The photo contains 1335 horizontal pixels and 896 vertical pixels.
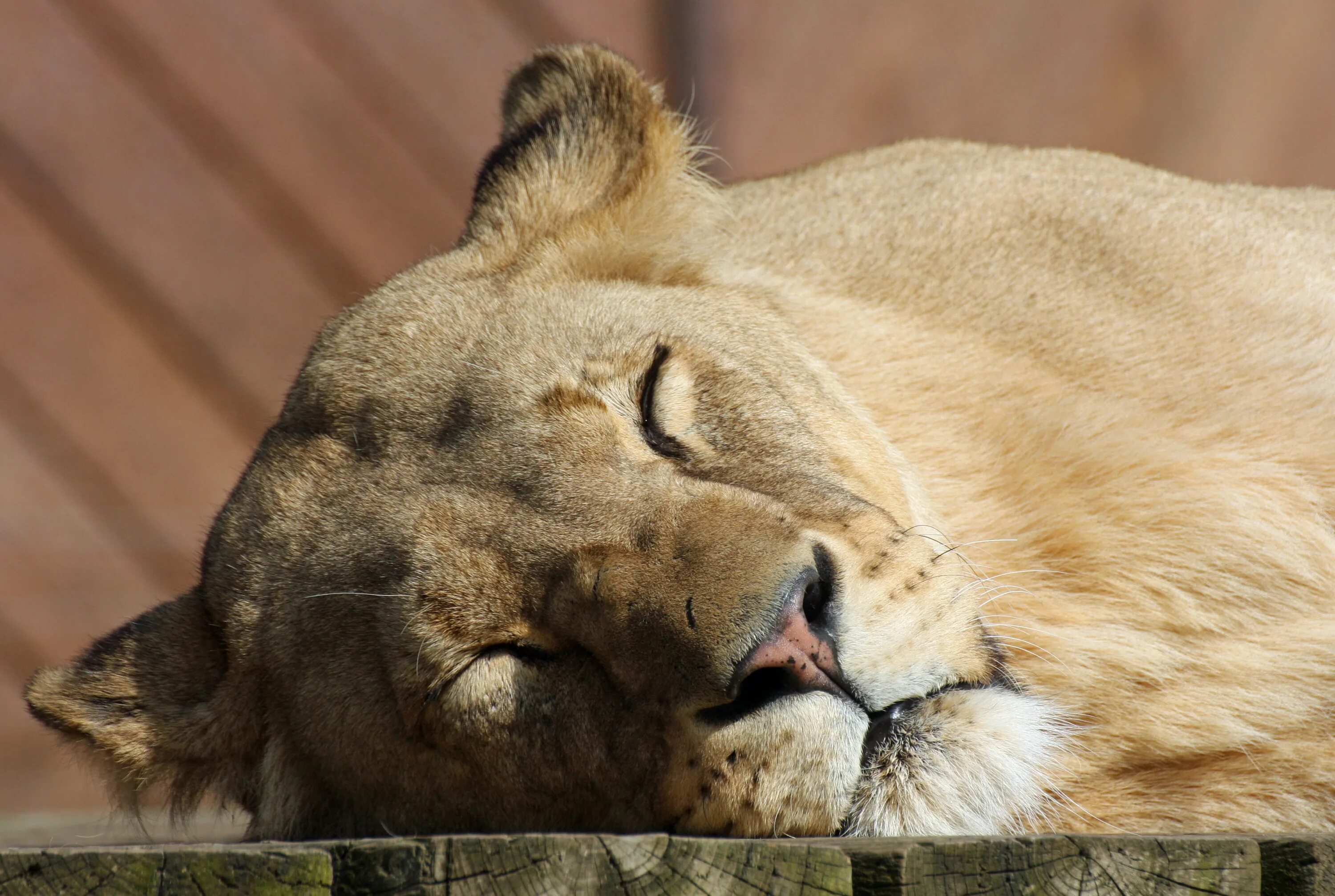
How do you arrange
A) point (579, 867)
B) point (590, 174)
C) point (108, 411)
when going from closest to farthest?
point (579, 867)
point (590, 174)
point (108, 411)

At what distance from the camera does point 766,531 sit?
197 centimetres

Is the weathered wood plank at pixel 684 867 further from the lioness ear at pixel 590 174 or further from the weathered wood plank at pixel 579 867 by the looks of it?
the lioness ear at pixel 590 174

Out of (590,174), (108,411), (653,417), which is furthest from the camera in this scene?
(108,411)

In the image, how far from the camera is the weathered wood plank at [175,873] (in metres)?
1.43

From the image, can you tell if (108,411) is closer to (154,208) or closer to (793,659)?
(154,208)

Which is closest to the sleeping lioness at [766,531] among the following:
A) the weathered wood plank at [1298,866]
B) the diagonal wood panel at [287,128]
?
the weathered wood plank at [1298,866]

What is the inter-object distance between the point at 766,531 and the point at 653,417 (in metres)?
0.49

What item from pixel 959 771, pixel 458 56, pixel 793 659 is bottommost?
pixel 959 771

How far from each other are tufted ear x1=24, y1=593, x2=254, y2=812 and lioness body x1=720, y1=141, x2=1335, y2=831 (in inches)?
54.3

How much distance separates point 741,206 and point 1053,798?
73.9 inches

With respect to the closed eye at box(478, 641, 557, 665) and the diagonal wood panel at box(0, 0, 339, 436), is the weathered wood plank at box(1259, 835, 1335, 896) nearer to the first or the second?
the closed eye at box(478, 641, 557, 665)

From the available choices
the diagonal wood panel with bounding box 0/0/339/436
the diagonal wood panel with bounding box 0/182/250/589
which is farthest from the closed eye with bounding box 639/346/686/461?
the diagonal wood panel with bounding box 0/0/339/436

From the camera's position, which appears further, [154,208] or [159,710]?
[154,208]

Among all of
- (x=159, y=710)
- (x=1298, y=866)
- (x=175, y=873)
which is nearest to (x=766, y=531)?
(x=1298, y=866)
